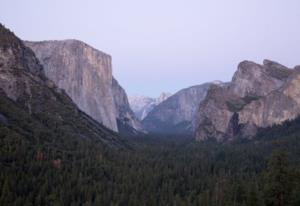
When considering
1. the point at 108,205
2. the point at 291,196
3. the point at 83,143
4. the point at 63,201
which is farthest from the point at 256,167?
the point at 291,196

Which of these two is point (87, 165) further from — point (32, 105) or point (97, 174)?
point (32, 105)

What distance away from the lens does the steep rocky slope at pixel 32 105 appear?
147m

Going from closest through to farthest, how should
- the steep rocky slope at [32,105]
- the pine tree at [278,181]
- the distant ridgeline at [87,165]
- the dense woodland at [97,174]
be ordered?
the pine tree at [278,181] → the distant ridgeline at [87,165] → the dense woodland at [97,174] → the steep rocky slope at [32,105]

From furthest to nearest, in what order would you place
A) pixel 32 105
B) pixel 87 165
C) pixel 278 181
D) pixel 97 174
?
pixel 32 105 → pixel 87 165 → pixel 97 174 → pixel 278 181

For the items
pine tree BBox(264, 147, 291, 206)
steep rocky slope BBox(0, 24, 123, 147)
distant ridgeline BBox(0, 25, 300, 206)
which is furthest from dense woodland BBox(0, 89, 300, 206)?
pine tree BBox(264, 147, 291, 206)

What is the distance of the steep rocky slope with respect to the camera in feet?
483

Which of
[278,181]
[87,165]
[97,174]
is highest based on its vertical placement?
[278,181]

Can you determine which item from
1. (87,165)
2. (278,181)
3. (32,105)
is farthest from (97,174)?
(278,181)

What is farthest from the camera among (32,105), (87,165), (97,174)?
(32,105)

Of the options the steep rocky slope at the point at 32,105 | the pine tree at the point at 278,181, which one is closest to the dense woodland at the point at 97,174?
the steep rocky slope at the point at 32,105

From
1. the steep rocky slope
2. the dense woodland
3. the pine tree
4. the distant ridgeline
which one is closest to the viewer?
the pine tree

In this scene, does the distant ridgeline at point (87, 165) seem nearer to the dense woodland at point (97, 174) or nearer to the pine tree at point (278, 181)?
the pine tree at point (278, 181)

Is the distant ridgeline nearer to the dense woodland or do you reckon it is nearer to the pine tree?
the pine tree

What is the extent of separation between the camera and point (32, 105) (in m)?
167
